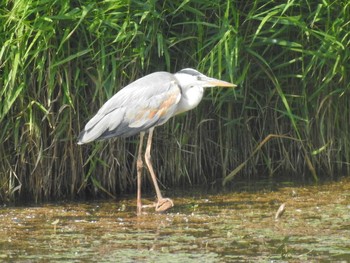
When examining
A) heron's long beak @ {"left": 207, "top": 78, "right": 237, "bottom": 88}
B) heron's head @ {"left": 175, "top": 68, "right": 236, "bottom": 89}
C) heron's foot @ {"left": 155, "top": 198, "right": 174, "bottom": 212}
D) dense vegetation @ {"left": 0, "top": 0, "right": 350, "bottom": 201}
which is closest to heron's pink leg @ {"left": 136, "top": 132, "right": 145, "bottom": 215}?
heron's foot @ {"left": 155, "top": 198, "right": 174, "bottom": 212}

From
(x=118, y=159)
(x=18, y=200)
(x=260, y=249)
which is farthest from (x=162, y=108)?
(x=260, y=249)

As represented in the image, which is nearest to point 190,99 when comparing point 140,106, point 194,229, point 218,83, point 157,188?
point 218,83

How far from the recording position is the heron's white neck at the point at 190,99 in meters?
8.11

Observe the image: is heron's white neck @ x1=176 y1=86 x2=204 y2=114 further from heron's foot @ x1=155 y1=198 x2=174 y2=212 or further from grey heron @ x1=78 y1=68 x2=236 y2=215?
heron's foot @ x1=155 y1=198 x2=174 y2=212

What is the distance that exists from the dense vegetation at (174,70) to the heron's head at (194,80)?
0.15 meters

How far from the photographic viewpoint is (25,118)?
795 centimetres

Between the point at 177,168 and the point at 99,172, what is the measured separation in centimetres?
62

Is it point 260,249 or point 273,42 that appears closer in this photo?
point 260,249

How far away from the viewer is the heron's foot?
309 inches

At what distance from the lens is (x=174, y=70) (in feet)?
28.3

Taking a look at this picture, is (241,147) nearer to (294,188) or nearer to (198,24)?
(294,188)

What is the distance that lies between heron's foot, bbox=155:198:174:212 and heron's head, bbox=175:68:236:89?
843 millimetres

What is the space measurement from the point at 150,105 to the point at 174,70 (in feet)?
2.28

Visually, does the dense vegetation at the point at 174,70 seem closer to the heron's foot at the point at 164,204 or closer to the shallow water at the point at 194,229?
the shallow water at the point at 194,229
